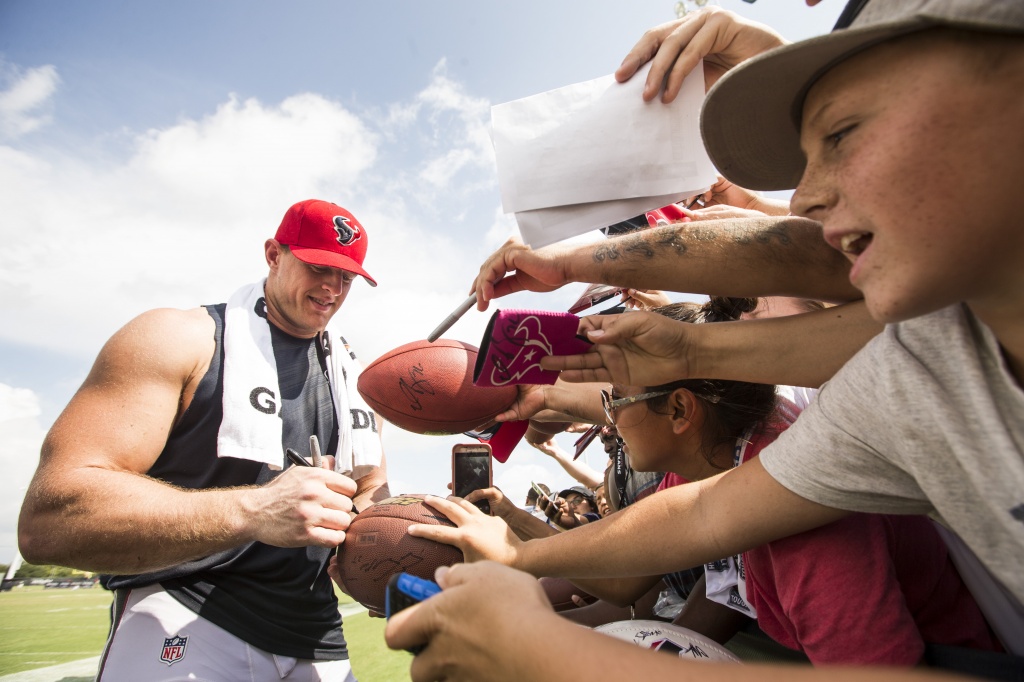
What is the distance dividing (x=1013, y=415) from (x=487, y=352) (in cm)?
138

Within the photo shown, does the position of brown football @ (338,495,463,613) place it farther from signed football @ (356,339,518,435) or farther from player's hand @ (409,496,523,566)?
signed football @ (356,339,518,435)

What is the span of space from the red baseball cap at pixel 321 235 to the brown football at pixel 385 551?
5.95 feet

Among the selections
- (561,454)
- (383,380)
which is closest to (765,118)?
(383,380)

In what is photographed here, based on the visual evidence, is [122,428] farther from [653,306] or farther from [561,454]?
[561,454]

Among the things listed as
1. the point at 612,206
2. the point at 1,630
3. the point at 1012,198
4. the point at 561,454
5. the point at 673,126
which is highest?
the point at 673,126

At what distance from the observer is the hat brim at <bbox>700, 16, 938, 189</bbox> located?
47.9 inches

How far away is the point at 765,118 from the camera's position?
164 centimetres

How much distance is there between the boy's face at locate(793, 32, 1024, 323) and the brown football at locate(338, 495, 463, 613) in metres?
1.76

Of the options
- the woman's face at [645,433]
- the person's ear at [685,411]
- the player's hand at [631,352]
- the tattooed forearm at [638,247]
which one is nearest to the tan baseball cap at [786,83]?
the tattooed forearm at [638,247]

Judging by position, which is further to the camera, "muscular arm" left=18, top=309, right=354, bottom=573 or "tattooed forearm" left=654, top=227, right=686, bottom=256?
"muscular arm" left=18, top=309, right=354, bottom=573

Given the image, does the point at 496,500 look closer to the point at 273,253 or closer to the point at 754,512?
the point at 754,512

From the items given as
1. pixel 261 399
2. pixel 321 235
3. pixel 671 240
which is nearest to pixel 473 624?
pixel 671 240

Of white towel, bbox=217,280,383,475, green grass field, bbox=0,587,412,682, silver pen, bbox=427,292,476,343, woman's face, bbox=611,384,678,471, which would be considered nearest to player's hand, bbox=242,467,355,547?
white towel, bbox=217,280,383,475

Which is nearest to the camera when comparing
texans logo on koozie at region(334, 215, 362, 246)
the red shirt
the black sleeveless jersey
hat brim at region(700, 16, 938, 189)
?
hat brim at region(700, 16, 938, 189)
